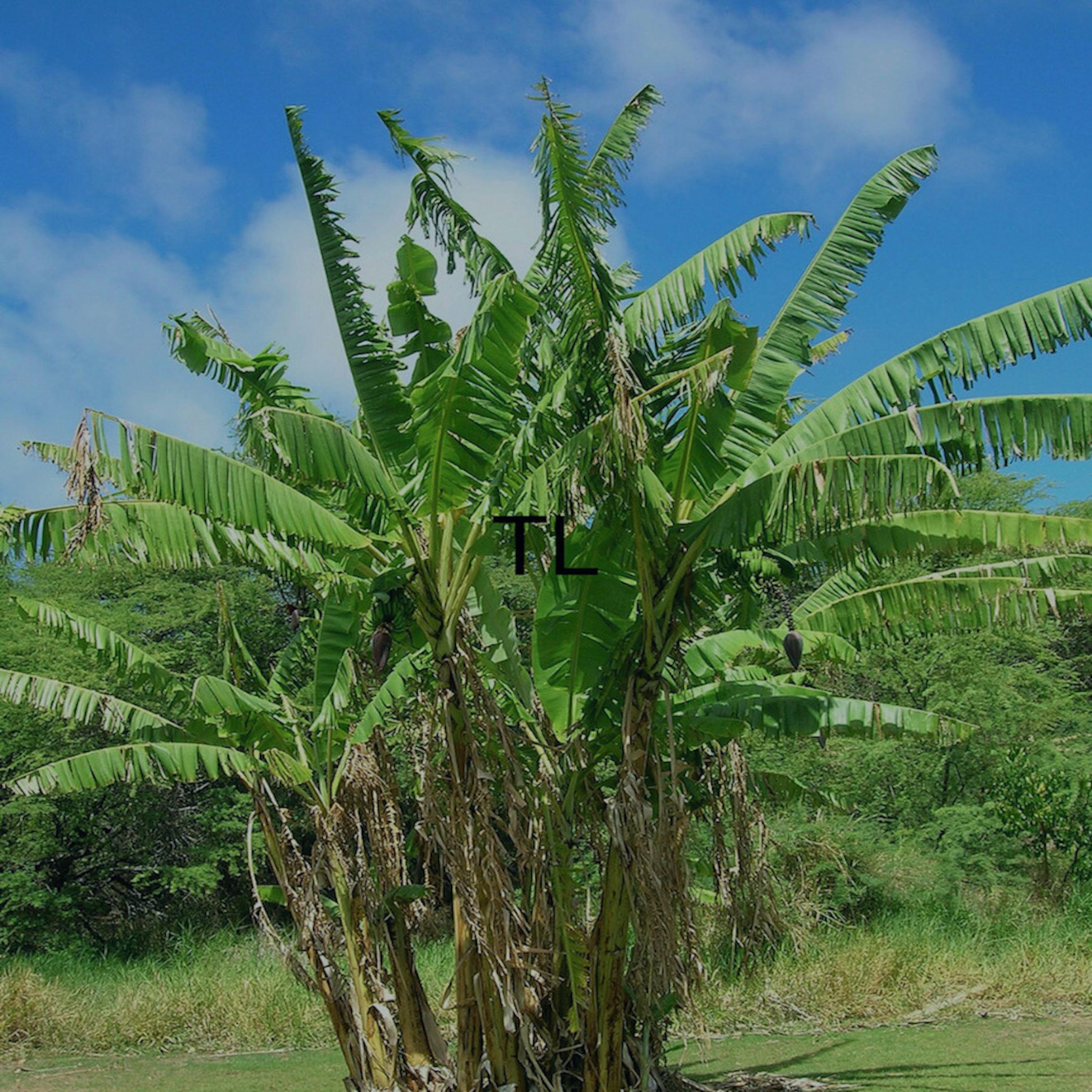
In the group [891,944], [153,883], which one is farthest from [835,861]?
[153,883]

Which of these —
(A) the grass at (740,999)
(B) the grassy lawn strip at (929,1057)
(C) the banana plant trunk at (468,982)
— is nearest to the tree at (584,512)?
(C) the banana plant trunk at (468,982)

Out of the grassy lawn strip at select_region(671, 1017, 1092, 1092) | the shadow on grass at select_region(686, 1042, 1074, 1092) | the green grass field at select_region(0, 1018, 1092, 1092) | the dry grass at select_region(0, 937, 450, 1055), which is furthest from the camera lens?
the dry grass at select_region(0, 937, 450, 1055)

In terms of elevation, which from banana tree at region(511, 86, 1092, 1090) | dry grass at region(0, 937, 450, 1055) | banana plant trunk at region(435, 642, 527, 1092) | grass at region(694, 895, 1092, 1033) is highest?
banana tree at region(511, 86, 1092, 1090)

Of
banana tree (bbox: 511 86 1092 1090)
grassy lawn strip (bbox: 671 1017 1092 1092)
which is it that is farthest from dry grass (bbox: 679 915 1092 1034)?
banana tree (bbox: 511 86 1092 1090)

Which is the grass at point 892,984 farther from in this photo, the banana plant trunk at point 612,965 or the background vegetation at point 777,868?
the banana plant trunk at point 612,965

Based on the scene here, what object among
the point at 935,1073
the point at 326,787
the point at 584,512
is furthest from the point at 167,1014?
the point at 584,512

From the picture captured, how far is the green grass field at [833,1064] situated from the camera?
30.6 ft

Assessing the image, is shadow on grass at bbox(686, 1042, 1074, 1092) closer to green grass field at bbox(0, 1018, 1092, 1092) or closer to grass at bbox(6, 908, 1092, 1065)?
green grass field at bbox(0, 1018, 1092, 1092)

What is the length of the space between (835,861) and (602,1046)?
9.83 meters

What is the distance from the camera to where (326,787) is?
841 cm

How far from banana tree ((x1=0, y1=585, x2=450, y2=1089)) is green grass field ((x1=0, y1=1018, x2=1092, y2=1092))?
291 centimetres

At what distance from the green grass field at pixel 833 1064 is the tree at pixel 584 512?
10.0 feet

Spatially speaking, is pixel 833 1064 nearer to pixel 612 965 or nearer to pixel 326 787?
pixel 612 965

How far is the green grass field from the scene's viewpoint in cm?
931
